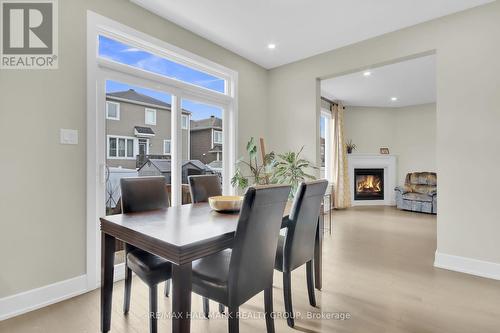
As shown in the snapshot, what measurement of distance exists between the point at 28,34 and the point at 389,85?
17.9 feet

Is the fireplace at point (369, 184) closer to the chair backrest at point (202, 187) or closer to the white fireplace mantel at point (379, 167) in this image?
the white fireplace mantel at point (379, 167)

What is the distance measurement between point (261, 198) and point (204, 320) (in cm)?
114

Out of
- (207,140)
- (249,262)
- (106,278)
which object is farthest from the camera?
(207,140)

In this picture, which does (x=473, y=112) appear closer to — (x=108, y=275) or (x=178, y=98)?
(x=178, y=98)

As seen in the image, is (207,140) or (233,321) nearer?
(233,321)

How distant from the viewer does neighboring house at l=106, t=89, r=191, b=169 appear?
8.18ft

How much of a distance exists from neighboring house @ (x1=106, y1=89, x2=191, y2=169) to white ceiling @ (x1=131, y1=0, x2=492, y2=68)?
0.98 metres

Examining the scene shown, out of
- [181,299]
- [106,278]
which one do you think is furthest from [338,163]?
[181,299]

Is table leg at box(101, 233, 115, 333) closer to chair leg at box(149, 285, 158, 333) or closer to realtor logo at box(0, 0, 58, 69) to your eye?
chair leg at box(149, 285, 158, 333)

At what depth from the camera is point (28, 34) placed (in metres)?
2.04

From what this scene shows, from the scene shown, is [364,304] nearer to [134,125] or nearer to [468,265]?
[468,265]

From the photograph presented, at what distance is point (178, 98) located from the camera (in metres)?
3.01

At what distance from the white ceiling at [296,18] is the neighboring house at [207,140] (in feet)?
3.55

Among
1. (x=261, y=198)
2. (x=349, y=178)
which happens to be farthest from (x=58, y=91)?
(x=349, y=178)
